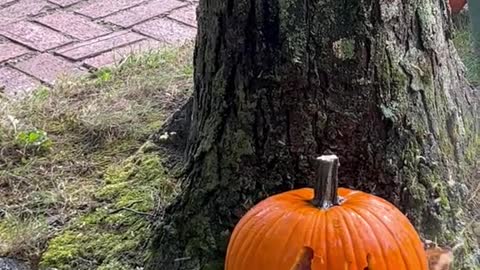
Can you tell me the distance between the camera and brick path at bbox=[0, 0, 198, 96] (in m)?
3.58

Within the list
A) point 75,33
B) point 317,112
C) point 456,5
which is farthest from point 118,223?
point 75,33

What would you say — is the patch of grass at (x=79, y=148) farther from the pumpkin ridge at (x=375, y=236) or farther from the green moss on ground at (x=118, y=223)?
the pumpkin ridge at (x=375, y=236)

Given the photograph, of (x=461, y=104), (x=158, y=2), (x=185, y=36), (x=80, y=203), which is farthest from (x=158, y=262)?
(x=158, y=2)

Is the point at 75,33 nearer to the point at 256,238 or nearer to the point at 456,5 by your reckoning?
the point at 456,5

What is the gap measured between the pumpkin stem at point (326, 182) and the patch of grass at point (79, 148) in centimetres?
68

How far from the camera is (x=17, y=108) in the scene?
2963 mm

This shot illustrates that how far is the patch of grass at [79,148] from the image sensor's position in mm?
2252

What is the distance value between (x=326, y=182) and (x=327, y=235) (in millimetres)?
100

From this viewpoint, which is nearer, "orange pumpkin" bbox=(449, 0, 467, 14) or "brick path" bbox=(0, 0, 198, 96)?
"orange pumpkin" bbox=(449, 0, 467, 14)

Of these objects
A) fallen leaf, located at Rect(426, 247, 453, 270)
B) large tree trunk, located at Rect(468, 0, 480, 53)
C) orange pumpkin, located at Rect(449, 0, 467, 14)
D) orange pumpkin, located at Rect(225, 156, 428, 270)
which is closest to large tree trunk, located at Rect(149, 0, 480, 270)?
fallen leaf, located at Rect(426, 247, 453, 270)

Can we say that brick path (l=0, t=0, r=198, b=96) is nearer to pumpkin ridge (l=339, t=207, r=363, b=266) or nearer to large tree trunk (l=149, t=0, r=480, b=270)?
large tree trunk (l=149, t=0, r=480, b=270)

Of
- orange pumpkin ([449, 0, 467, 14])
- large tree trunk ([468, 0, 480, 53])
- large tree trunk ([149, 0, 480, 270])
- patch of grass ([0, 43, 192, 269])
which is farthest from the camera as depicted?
orange pumpkin ([449, 0, 467, 14])

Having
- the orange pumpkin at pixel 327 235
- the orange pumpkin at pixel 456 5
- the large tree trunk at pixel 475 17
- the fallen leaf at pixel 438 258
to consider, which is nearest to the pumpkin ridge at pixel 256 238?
the orange pumpkin at pixel 327 235

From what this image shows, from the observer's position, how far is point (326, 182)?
5.21ft
